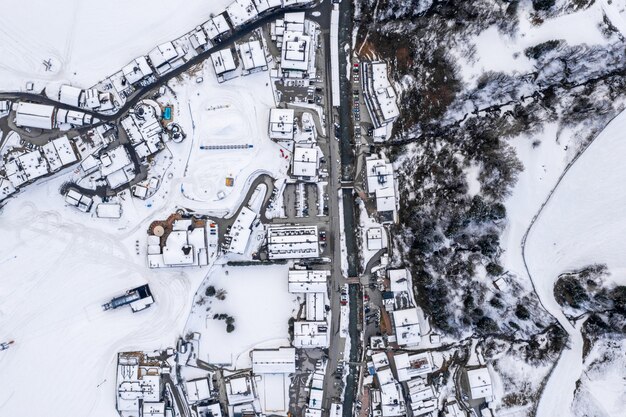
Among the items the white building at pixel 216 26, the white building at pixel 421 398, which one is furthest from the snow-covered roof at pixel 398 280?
the white building at pixel 216 26

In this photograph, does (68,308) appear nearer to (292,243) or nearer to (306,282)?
(292,243)

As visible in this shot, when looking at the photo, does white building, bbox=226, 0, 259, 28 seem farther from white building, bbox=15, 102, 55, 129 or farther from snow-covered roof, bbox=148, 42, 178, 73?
white building, bbox=15, 102, 55, 129

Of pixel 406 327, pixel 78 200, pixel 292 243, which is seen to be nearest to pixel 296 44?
pixel 292 243

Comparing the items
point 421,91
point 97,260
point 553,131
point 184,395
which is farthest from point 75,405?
point 553,131

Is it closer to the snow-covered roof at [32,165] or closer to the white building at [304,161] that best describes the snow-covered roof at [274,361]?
the white building at [304,161]

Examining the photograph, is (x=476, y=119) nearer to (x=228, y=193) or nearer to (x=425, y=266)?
(x=425, y=266)

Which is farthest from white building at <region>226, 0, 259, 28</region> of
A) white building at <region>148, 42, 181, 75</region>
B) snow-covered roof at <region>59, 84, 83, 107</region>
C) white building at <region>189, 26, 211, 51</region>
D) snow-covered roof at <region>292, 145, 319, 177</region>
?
snow-covered roof at <region>59, 84, 83, 107</region>
